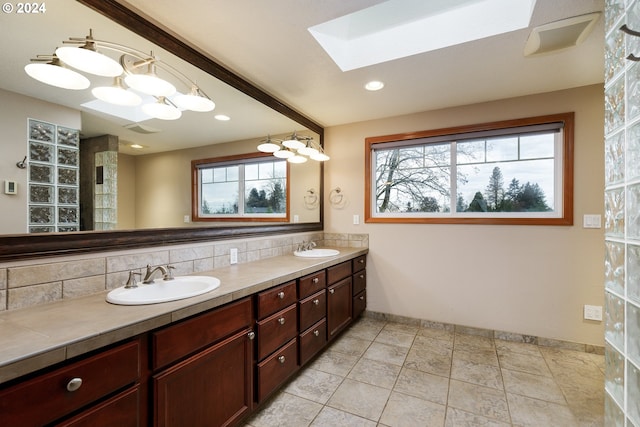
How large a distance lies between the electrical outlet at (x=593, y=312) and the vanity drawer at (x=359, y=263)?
198 centimetres

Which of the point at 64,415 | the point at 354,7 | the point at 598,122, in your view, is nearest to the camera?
the point at 64,415

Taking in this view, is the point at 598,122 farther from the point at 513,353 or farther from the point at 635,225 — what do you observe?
the point at 513,353

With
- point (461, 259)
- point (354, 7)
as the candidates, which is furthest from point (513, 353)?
point (354, 7)

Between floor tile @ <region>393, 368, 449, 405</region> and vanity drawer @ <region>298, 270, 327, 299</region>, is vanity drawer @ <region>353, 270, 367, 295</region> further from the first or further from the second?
floor tile @ <region>393, 368, 449, 405</region>

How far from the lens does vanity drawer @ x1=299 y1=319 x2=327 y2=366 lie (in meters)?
2.04

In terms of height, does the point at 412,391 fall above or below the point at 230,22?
below

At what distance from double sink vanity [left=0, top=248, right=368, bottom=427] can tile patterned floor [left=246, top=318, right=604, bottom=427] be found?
212mm

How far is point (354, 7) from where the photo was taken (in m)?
1.52

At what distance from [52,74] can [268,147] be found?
Result: 1.63 metres

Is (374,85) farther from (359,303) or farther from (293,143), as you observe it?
(359,303)

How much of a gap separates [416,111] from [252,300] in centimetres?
256

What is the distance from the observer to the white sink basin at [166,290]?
1.26 meters

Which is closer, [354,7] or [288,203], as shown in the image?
[354,7]

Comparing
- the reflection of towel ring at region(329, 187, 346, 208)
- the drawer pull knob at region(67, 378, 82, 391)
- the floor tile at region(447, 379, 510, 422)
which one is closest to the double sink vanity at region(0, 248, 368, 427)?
the drawer pull knob at region(67, 378, 82, 391)
